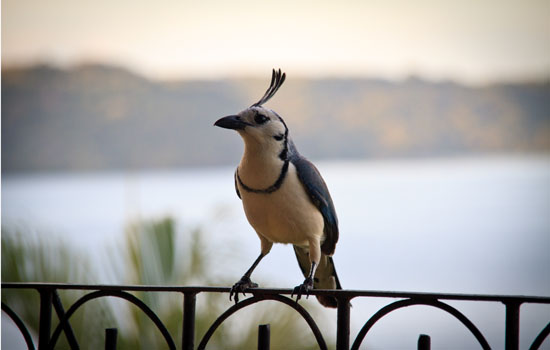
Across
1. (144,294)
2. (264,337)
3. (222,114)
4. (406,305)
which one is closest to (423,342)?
(406,305)

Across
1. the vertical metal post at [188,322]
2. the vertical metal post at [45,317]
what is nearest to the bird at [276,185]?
the vertical metal post at [188,322]

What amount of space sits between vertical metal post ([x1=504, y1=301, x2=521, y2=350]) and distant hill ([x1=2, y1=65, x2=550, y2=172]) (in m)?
3.92

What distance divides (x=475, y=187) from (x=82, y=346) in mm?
5688

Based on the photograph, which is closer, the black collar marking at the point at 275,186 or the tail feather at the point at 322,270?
the black collar marking at the point at 275,186

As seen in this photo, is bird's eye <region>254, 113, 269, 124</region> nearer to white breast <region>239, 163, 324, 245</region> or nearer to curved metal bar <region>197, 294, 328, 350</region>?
white breast <region>239, 163, 324, 245</region>

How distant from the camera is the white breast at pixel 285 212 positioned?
4.97 ft

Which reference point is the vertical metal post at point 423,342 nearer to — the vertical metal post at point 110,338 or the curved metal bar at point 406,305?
the curved metal bar at point 406,305

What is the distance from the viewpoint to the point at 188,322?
132 cm

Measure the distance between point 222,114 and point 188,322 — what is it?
3.93m

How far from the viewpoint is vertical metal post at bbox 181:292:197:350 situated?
132 cm

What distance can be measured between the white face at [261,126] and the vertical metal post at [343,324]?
1.43 ft

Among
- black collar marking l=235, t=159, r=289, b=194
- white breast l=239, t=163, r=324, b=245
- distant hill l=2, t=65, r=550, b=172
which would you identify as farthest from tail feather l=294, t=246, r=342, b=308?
distant hill l=2, t=65, r=550, b=172

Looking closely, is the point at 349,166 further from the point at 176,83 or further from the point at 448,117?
the point at 176,83

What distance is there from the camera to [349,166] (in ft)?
17.4
